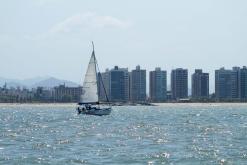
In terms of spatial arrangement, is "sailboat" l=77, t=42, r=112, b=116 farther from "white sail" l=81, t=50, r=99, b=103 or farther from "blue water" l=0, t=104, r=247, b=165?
"blue water" l=0, t=104, r=247, b=165

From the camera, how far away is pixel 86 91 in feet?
463

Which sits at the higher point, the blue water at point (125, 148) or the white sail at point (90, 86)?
the white sail at point (90, 86)

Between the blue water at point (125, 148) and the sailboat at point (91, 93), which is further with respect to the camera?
the sailboat at point (91, 93)

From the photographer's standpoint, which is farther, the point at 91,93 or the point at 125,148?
the point at 91,93

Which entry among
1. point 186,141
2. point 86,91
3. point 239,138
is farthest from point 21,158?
point 86,91

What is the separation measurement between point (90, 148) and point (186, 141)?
36.4 ft

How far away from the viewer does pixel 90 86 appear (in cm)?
14162

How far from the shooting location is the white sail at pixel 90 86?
14125cm

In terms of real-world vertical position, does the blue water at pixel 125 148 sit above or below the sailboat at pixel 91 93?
below

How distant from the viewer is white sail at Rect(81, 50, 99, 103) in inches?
5561

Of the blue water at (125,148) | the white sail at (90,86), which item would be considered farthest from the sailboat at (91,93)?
the blue water at (125,148)

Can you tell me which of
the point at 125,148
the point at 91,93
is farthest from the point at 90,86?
the point at 125,148

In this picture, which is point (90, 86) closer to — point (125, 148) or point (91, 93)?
point (91, 93)

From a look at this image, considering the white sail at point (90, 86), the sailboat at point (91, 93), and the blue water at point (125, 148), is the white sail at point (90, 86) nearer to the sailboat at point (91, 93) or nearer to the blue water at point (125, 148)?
the sailboat at point (91, 93)
